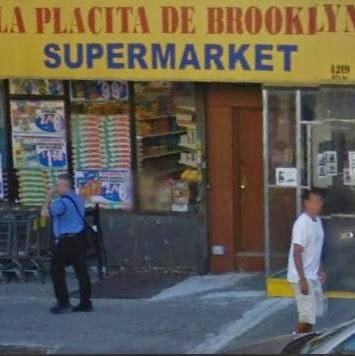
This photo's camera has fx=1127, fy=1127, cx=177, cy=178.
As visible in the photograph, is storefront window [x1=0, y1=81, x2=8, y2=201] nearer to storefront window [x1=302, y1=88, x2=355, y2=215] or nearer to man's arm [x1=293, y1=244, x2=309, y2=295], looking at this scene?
storefront window [x1=302, y1=88, x2=355, y2=215]

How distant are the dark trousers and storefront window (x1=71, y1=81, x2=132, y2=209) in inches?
90.7

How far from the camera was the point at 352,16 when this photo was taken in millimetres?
12742

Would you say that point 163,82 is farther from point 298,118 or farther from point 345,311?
point 345,311

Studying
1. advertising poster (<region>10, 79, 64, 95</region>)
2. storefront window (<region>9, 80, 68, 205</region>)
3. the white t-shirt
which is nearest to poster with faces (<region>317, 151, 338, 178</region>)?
the white t-shirt

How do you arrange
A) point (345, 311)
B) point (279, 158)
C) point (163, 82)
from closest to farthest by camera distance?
point (345, 311)
point (279, 158)
point (163, 82)

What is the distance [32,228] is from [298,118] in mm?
3915

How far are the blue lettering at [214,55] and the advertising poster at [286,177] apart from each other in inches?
56.5

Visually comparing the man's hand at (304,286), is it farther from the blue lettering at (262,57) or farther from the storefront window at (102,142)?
the storefront window at (102,142)

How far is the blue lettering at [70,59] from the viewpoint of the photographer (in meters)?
14.0

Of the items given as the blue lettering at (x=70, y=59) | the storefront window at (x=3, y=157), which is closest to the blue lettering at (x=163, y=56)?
the blue lettering at (x=70, y=59)

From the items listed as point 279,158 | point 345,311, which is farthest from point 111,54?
point 345,311

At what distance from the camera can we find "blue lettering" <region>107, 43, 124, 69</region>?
13828 mm

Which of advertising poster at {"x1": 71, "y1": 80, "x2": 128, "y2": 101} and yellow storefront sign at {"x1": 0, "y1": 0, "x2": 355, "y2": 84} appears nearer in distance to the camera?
yellow storefront sign at {"x1": 0, "y1": 0, "x2": 355, "y2": 84}

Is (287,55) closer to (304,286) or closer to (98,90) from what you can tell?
(98,90)
